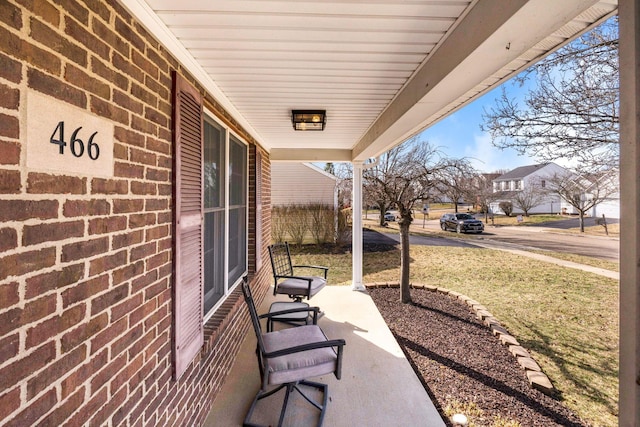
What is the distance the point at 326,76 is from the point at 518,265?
876 centimetres

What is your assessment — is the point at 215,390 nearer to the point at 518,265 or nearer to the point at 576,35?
the point at 576,35

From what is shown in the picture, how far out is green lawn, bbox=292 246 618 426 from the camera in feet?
10.8

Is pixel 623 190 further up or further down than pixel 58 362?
further up

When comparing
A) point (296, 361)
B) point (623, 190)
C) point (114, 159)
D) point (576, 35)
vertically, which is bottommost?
point (296, 361)

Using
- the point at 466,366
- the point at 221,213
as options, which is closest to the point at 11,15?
the point at 221,213

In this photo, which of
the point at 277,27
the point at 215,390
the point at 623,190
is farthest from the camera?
the point at 215,390

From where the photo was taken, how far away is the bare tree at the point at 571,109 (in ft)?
12.0

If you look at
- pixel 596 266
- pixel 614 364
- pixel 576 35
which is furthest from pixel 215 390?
pixel 596 266

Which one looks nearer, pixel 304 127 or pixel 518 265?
pixel 304 127

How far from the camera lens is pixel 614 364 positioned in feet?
12.2

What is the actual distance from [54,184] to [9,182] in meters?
0.15

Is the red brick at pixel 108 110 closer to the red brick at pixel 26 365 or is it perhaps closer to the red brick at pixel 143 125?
the red brick at pixel 143 125

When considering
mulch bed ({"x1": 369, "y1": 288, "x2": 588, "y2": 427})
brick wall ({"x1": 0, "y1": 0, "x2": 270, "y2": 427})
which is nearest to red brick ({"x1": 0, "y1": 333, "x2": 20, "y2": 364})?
brick wall ({"x1": 0, "y1": 0, "x2": 270, "y2": 427})

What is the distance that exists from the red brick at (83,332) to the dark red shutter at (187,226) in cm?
58
